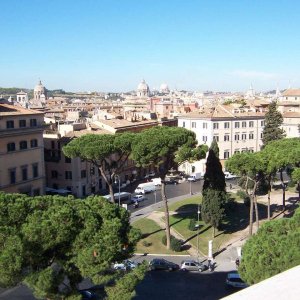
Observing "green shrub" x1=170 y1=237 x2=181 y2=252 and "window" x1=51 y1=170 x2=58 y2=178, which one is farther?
"window" x1=51 y1=170 x2=58 y2=178

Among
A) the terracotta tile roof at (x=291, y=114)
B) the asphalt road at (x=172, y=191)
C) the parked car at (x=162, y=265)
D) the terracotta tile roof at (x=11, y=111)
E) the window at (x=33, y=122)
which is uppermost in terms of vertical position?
the terracotta tile roof at (x=11, y=111)

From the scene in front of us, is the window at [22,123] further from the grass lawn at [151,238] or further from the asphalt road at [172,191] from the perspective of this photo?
the grass lawn at [151,238]

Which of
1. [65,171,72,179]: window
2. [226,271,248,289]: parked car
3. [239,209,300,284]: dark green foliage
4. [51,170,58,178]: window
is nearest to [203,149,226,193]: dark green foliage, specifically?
[226,271,248,289]: parked car

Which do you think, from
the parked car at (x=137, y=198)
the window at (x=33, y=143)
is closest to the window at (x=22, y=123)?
the window at (x=33, y=143)

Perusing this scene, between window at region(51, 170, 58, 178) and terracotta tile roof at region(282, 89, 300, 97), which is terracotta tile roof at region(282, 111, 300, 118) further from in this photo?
window at region(51, 170, 58, 178)

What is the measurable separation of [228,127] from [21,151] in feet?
121

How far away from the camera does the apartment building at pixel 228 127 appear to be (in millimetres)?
74188

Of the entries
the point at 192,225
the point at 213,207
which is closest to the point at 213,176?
the point at 213,207

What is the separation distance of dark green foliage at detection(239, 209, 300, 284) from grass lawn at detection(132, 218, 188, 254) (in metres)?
16.2

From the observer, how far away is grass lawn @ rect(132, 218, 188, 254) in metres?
38.5

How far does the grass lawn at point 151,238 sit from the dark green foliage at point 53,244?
57.2 ft

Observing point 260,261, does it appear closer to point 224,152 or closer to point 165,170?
point 165,170

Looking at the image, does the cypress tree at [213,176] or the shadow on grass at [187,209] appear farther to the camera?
the shadow on grass at [187,209]

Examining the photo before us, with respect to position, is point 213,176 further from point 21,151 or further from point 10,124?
point 10,124
